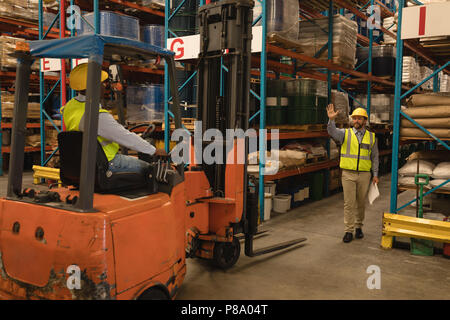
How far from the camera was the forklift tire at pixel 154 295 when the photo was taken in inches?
124

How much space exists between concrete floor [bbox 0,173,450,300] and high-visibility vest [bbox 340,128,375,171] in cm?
113

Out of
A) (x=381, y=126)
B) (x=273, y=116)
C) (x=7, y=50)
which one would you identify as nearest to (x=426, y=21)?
(x=273, y=116)

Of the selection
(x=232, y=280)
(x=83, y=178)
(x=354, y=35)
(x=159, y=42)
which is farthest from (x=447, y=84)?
(x=83, y=178)

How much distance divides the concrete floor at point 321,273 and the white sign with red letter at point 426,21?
2762mm

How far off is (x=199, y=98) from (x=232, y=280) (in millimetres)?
2171

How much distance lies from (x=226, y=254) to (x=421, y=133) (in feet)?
10.8

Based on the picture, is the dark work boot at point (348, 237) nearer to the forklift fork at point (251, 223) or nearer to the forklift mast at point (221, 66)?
the forklift fork at point (251, 223)

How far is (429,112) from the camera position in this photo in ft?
18.9

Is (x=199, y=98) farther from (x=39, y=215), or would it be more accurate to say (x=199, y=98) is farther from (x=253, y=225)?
(x=39, y=215)

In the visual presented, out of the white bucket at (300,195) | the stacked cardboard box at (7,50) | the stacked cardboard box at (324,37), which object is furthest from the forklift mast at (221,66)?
the stacked cardboard box at (7,50)

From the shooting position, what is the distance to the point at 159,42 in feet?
33.6

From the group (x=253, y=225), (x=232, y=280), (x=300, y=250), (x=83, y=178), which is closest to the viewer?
(x=83, y=178)

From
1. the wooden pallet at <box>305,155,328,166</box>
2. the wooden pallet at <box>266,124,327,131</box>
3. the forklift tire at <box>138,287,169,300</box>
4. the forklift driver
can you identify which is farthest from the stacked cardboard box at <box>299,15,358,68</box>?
the forklift tire at <box>138,287,169,300</box>

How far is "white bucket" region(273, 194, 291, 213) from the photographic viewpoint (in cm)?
784
